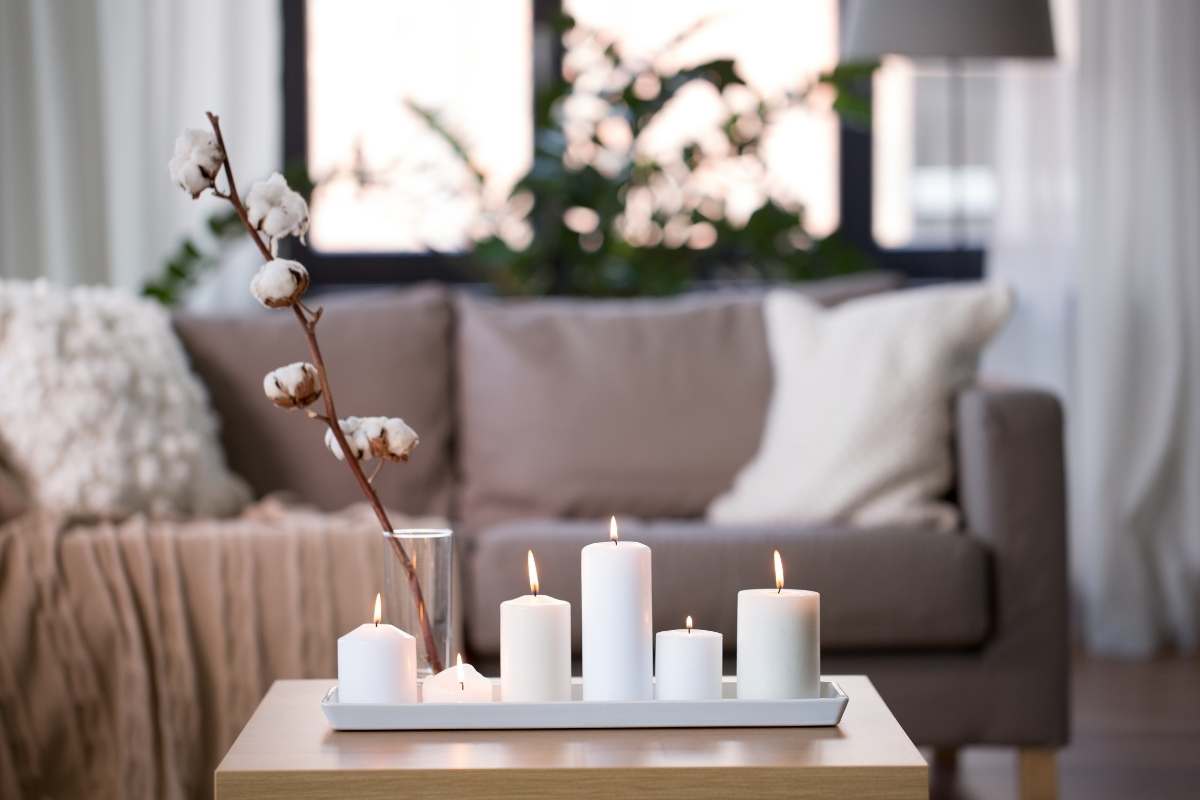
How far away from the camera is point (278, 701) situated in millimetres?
1391

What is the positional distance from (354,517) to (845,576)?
0.83 meters

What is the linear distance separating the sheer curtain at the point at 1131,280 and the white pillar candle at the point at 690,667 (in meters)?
2.45

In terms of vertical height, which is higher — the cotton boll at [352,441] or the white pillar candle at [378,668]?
the cotton boll at [352,441]

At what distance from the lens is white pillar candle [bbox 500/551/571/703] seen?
4.15ft

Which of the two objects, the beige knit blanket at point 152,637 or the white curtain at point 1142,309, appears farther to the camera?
the white curtain at point 1142,309

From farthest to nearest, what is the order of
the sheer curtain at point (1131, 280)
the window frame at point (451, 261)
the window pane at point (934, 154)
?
1. the window frame at point (451, 261)
2. the window pane at point (934, 154)
3. the sheer curtain at point (1131, 280)

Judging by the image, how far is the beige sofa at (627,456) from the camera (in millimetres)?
2252

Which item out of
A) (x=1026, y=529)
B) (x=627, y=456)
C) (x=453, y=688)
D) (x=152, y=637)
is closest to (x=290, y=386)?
(x=453, y=688)

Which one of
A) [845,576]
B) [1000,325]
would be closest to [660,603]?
[845,576]

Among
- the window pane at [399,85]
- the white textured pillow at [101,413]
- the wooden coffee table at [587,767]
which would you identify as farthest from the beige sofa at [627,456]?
the wooden coffee table at [587,767]

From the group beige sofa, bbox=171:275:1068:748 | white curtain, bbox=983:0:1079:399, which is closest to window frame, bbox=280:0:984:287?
white curtain, bbox=983:0:1079:399

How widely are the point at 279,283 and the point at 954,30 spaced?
7.24 feet

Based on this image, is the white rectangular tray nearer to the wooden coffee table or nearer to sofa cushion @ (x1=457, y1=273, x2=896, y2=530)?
the wooden coffee table

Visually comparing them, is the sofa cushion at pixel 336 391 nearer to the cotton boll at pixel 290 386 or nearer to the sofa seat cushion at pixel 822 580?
the sofa seat cushion at pixel 822 580
